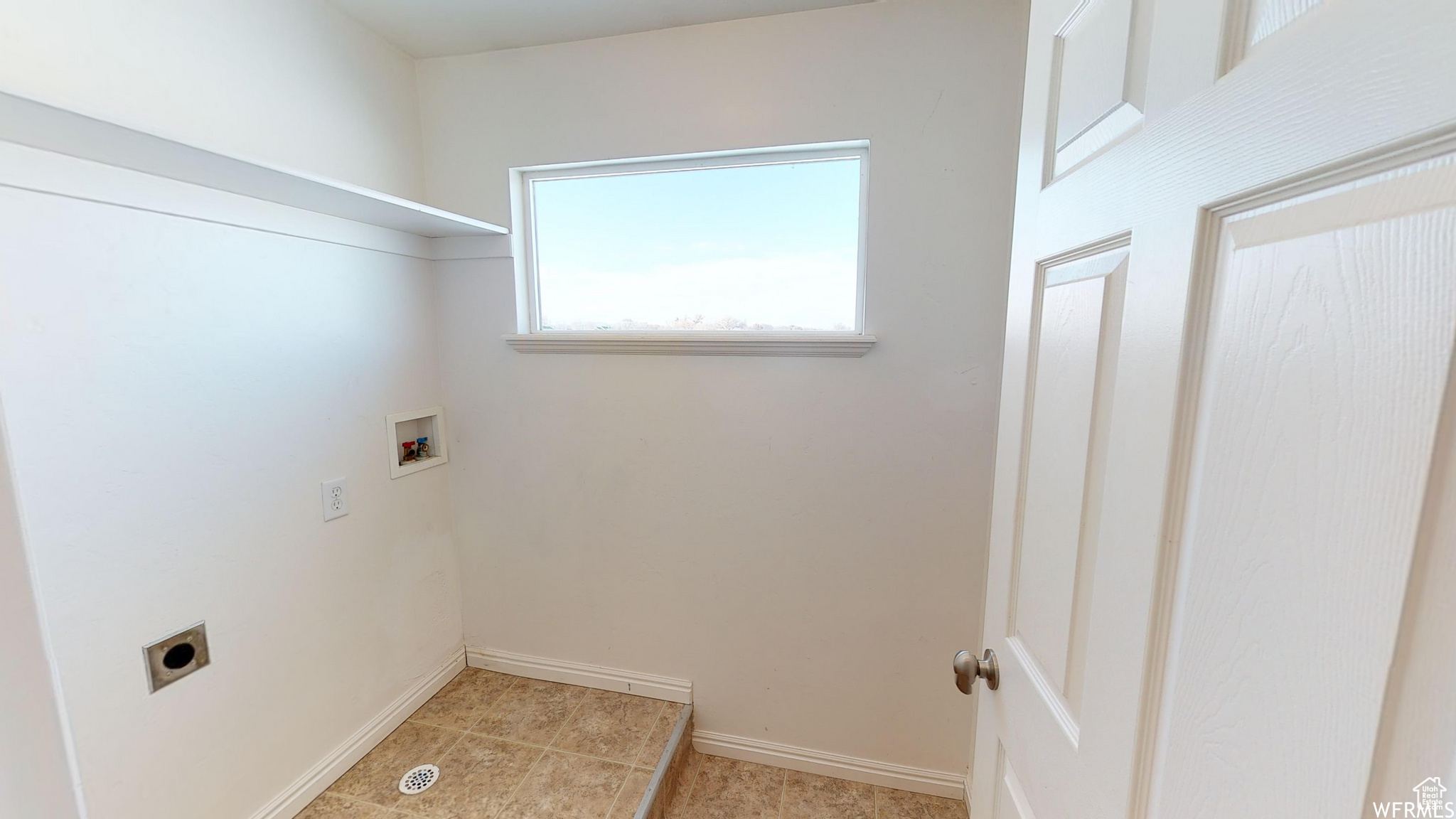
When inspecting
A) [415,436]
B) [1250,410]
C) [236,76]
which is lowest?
[415,436]

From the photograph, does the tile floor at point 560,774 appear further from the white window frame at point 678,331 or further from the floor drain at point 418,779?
the white window frame at point 678,331

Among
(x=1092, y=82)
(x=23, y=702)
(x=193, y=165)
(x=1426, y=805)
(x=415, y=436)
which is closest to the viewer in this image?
(x=1426, y=805)

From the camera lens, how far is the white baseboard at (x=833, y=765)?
1.71 metres

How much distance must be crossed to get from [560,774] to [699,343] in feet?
4.78

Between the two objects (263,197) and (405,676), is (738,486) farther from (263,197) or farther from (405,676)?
(263,197)

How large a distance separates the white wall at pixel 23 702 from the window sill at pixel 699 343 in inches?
48.5

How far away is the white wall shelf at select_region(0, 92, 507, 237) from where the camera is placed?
87 cm

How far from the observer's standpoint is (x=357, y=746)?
5.35 feet

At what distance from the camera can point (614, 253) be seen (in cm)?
184

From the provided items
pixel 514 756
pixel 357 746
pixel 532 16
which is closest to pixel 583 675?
pixel 514 756

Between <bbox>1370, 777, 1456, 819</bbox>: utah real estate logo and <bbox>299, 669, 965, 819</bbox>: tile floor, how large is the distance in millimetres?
1680

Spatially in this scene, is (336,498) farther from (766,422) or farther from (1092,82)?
(1092,82)

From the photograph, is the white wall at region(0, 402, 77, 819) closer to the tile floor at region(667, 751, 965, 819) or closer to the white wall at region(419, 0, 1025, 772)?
the white wall at region(419, 0, 1025, 772)

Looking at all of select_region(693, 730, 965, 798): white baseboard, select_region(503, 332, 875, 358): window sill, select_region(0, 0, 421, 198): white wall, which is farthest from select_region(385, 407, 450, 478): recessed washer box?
select_region(693, 730, 965, 798): white baseboard
